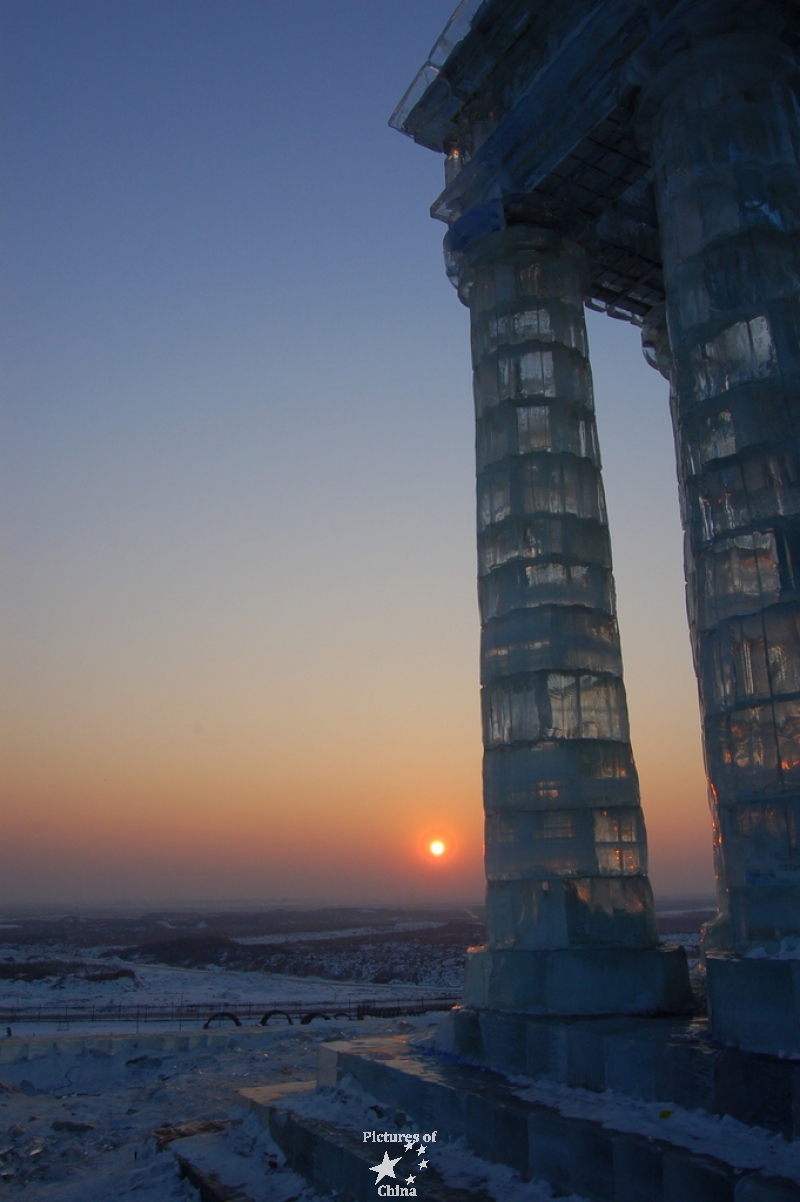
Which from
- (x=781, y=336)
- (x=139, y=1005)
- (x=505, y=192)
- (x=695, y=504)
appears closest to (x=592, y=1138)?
(x=695, y=504)

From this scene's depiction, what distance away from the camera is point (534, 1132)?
7125 mm

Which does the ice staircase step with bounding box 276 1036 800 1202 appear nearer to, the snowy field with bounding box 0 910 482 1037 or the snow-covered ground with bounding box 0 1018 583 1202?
the snow-covered ground with bounding box 0 1018 583 1202

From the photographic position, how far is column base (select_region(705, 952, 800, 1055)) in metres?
6.71

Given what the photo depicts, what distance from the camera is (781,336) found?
847 cm

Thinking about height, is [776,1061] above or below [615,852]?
below

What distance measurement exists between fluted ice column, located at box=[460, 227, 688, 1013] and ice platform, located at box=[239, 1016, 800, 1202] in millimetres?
1284

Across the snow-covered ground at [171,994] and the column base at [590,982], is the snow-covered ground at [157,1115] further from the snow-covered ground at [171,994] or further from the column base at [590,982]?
the snow-covered ground at [171,994]

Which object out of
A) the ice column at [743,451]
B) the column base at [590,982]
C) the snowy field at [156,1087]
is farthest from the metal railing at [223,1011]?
the ice column at [743,451]

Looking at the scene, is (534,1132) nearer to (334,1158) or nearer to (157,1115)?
(334,1158)

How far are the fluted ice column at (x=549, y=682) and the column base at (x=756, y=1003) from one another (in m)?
2.27

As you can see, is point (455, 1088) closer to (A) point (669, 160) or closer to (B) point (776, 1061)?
(B) point (776, 1061)

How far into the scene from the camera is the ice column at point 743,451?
7.43 meters

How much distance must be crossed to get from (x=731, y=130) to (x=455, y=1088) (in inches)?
416

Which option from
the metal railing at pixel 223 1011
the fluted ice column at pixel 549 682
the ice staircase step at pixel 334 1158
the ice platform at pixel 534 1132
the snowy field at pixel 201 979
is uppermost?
the fluted ice column at pixel 549 682
